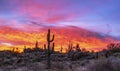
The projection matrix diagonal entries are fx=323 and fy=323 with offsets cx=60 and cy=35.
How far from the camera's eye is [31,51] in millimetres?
71812

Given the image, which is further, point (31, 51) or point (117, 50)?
point (31, 51)

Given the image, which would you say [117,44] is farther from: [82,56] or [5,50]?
[5,50]

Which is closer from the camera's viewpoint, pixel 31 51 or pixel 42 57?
pixel 42 57

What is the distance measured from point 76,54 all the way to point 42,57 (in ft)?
25.3

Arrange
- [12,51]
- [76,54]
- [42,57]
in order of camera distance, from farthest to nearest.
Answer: [12,51], [42,57], [76,54]

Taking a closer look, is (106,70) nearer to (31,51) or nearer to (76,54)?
(76,54)

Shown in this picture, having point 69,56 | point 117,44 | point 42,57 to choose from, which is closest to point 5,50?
point 42,57

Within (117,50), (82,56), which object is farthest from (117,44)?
(82,56)

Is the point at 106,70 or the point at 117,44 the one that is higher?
the point at 117,44

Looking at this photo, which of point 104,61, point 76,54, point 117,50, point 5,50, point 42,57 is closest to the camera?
point 104,61

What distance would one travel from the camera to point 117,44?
1902 inches

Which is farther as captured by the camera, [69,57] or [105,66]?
[69,57]

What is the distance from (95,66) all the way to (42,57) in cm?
3883

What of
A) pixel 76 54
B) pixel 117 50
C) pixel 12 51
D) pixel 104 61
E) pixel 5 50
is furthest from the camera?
pixel 5 50
